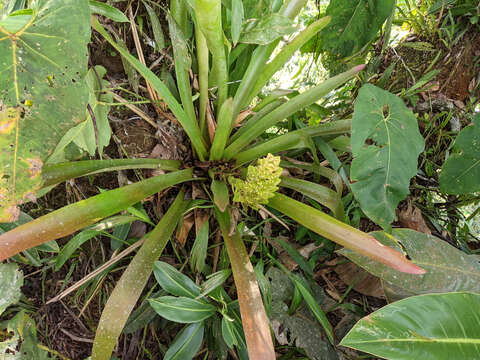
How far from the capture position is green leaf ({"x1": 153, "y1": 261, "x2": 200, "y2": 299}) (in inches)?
27.6

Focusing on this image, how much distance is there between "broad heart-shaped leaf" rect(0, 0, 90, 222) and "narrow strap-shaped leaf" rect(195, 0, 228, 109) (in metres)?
0.21

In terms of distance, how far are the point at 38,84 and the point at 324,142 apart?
0.74m

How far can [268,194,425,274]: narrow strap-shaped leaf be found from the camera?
546mm

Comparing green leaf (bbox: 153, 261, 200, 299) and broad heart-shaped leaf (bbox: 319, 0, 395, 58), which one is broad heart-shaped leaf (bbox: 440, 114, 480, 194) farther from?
green leaf (bbox: 153, 261, 200, 299)

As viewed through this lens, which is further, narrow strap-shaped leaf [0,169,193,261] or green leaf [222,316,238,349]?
green leaf [222,316,238,349]

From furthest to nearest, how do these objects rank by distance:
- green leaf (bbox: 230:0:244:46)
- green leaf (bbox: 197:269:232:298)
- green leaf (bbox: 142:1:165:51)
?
1. green leaf (bbox: 142:1:165:51)
2. green leaf (bbox: 197:269:232:298)
3. green leaf (bbox: 230:0:244:46)

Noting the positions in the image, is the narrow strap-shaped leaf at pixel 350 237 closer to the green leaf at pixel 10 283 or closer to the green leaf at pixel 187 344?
the green leaf at pixel 187 344

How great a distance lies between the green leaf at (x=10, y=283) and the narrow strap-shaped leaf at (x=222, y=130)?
0.60 m

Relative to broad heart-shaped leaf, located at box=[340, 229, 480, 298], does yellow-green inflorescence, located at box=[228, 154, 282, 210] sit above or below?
above

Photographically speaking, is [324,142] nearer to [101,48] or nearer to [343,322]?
[343,322]

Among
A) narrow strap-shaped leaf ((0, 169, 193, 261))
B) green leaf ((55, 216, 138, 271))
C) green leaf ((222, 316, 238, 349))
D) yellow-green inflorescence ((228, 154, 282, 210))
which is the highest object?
narrow strap-shaped leaf ((0, 169, 193, 261))

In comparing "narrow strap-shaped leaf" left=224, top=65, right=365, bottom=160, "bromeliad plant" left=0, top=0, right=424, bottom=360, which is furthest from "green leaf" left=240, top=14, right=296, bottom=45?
"narrow strap-shaped leaf" left=224, top=65, right=365, bottom=160

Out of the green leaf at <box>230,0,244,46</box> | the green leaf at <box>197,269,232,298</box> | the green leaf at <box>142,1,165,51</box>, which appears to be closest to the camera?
the green leaf at <box>230,0,244,46</box>

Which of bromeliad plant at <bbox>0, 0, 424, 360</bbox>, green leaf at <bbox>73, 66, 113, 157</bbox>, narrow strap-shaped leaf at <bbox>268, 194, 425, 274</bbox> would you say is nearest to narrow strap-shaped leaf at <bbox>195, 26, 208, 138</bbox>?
bromeliad plant at <bbox>0, 0, 424, 360</bbox>
